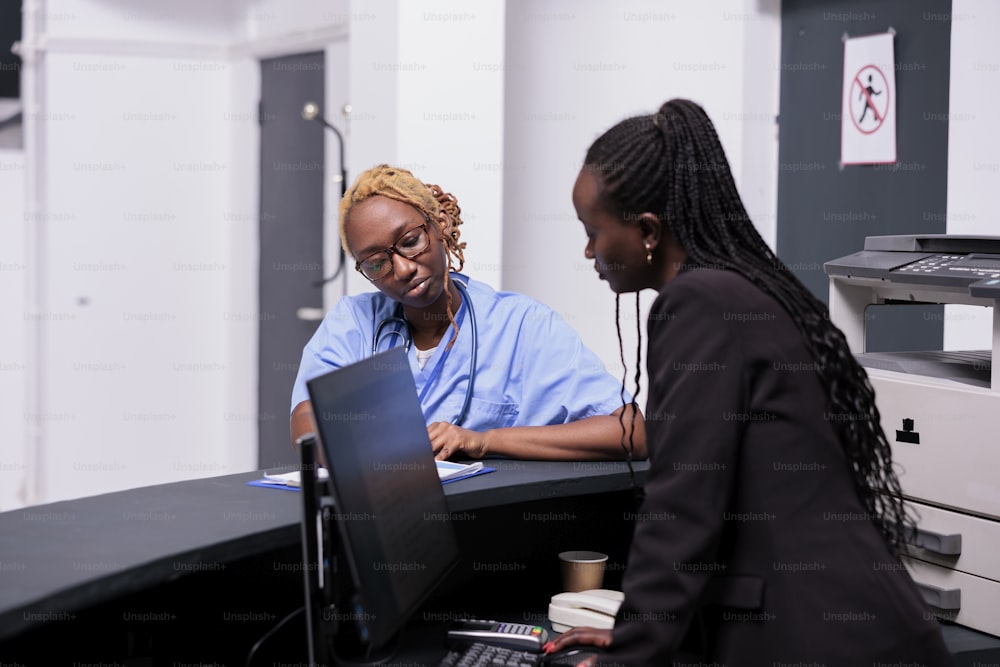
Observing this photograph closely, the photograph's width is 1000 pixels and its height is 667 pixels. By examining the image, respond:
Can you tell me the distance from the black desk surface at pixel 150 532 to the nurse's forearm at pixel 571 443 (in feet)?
0.25

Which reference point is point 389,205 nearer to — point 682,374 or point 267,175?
point 682,374

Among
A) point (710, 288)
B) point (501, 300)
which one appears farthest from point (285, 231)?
point (710, 288)

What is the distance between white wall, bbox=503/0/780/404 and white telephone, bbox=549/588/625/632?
2037 millimetres

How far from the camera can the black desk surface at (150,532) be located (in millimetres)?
1032

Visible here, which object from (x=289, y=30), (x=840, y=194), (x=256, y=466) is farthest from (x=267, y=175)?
(x=840, y=194)

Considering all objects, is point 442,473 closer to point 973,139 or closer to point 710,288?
point 710,288

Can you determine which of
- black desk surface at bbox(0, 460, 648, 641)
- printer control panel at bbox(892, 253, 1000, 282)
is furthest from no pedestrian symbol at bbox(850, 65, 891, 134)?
black desk surface at bbox(0, 460, 648, 641)

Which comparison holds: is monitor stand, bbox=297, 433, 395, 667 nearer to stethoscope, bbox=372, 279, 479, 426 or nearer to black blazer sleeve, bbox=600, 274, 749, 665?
black blazer sleeve, bbox=600, 274, 749, 665

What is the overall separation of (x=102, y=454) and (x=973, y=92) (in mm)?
3644

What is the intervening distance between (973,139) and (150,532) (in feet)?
7.07

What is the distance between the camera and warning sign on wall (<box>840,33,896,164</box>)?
2.83 m

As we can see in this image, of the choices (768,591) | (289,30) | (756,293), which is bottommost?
(768,591)

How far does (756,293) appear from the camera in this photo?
112 cm

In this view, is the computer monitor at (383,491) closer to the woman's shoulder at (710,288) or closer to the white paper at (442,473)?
the white paper at (442,473)
